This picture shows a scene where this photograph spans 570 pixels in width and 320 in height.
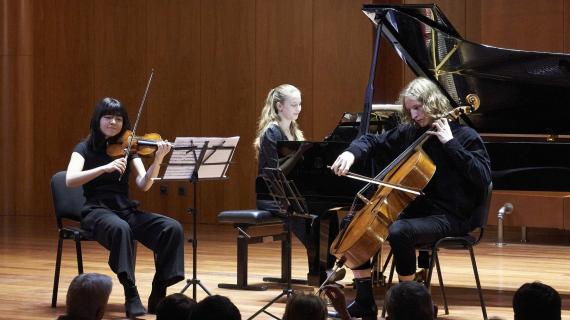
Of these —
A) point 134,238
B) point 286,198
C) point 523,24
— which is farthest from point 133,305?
point 523,24

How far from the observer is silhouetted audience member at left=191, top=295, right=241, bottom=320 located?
2262 mm

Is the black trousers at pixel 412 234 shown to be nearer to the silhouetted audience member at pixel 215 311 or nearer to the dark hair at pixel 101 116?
the dark hair at pixel 101 116

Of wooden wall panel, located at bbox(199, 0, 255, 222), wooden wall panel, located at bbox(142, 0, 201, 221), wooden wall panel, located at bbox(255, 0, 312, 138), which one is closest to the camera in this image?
wooden wall panel, located at bbox(255, 0, 312, 138)

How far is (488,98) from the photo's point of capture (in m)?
5.45

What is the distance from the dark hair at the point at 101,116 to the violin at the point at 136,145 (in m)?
0.06

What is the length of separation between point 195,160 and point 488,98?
5.85 feet

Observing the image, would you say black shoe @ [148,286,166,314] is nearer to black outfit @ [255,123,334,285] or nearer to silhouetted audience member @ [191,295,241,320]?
black outfit @ [255,123,334,285]

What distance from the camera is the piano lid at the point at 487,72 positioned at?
205 inches

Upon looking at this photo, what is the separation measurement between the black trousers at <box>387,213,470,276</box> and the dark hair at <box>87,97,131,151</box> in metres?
1.51

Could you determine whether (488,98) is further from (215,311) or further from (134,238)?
(215,311)

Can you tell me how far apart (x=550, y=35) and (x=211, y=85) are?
11.0ft

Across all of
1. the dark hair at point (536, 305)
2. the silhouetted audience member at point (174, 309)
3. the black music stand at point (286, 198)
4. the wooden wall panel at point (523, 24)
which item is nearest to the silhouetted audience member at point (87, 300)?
the silhouetted audience member at point (174, 309)

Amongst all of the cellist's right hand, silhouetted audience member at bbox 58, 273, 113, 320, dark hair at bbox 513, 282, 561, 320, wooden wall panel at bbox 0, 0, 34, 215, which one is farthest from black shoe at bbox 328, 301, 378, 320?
wooden wall panel at bbox 0, 0, 34, 215

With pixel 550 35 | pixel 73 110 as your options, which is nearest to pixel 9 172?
pixel 73 110
